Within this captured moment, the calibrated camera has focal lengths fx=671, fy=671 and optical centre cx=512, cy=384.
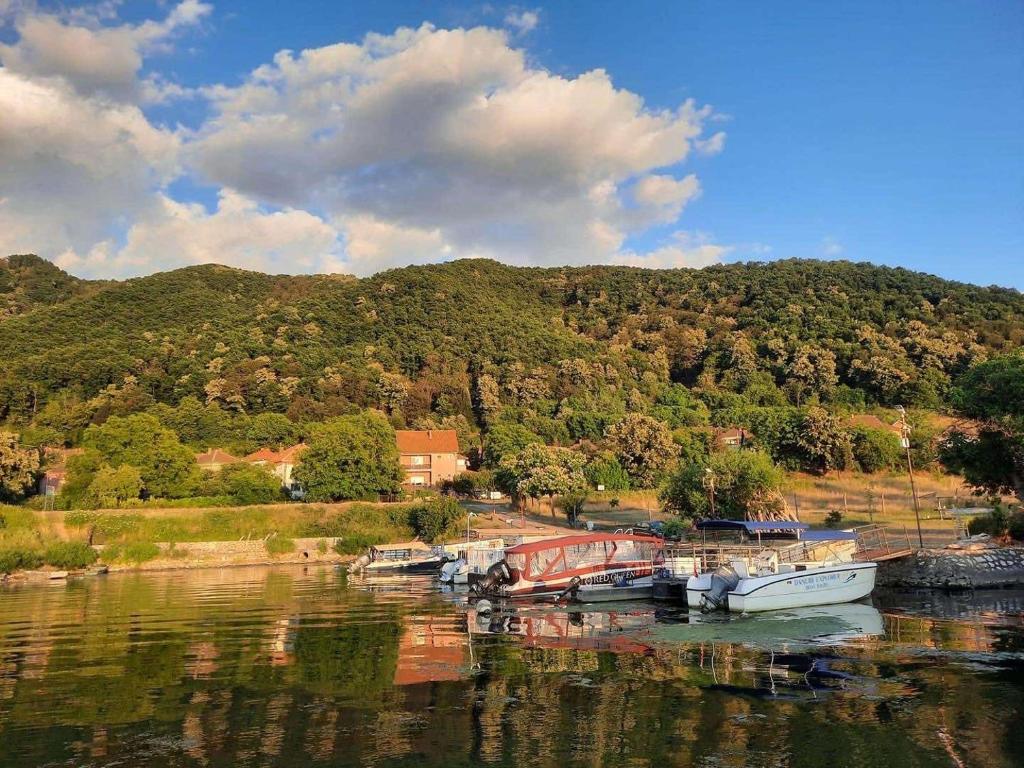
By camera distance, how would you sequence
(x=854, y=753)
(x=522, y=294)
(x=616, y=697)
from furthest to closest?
(x=522, y=294)
(x=616, y=697)
(x=854, y=753)

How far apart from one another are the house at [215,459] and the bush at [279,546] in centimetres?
2248

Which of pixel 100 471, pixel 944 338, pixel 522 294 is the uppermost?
pixel 522 294

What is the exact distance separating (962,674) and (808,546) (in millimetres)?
18257

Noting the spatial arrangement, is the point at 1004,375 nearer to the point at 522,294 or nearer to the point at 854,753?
the point at 854,753

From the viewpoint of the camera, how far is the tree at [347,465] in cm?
6656

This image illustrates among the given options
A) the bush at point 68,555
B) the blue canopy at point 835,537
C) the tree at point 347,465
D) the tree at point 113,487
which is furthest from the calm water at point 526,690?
the tree at point 347,465

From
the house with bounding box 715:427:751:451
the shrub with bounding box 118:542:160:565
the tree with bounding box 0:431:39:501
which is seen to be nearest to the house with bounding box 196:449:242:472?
the tree with bounding box 0:431:39:501

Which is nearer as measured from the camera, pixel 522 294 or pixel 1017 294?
pixel 1017 294

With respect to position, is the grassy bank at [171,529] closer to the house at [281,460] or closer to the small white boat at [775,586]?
the house at [281,460]

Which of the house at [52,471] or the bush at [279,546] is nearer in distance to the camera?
the bush at [279,546]

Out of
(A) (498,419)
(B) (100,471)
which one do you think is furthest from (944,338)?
(B) (100,471)

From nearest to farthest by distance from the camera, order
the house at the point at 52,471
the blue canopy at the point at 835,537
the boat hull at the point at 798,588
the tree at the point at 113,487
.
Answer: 1. the boat hull at the point at 798,588
2. the blue canopy at the point at 835,537
3. the tree at the point at 113,487
4. the house at the point at 52,471

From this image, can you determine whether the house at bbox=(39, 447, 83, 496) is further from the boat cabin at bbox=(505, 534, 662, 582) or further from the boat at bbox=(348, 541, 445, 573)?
the boat cabin at bbox=(505, 534, 662, 582)

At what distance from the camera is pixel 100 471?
6125 centimetres
